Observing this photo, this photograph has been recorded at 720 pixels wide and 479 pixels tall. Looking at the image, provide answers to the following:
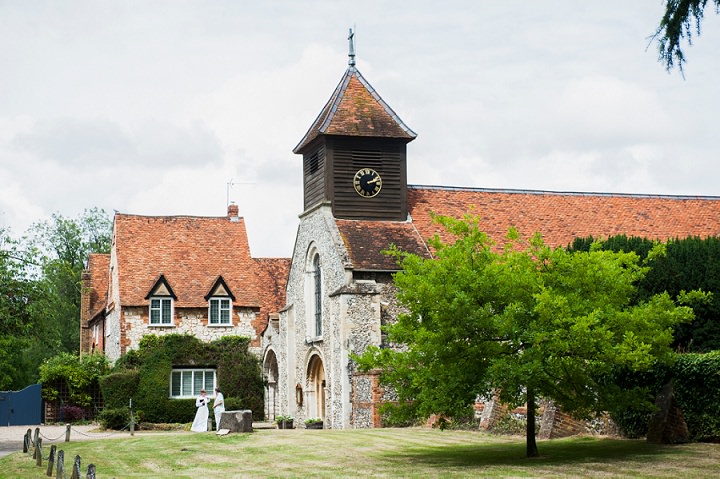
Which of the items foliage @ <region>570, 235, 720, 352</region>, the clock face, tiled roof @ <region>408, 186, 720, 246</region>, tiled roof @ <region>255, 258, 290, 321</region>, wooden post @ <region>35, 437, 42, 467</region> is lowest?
wooden post @ <region>35, 437, 42, 467</region>

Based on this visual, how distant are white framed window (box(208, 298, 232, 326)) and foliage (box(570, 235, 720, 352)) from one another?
22.1 m

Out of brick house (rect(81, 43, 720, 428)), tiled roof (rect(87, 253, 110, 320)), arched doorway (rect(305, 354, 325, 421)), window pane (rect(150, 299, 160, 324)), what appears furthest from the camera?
tiled roof (rect(87, 253, 110, 320))

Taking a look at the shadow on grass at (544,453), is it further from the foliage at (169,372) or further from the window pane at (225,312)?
the window pane at (225,312)

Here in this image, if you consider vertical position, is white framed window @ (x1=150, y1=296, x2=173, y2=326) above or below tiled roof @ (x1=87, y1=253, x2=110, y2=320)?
below

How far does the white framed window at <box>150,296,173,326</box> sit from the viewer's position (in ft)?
145

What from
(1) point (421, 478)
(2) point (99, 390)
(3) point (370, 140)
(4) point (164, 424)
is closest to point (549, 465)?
(1) point (421, 478)

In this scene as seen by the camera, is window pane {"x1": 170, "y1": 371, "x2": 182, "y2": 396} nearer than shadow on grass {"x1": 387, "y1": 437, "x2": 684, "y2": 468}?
No

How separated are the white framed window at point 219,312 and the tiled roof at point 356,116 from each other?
9142 mm

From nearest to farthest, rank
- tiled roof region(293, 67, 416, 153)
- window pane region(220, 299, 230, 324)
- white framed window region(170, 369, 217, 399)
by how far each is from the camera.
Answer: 1. tiled roof region(293, 67, 416, 153)
2. white framed window region(170, 369, 217, 399)
3. window pane region(220, 299, 230, 324)

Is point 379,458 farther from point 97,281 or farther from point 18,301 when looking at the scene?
point 97,281

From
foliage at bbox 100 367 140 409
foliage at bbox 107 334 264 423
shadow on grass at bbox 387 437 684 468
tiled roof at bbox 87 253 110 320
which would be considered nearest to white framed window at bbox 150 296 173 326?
foliage at bbox 107 334 264 423

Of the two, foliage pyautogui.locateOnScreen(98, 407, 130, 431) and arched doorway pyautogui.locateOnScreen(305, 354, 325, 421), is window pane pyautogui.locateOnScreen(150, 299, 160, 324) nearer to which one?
foliage pyautogui.locateOnScreen(98, 407, 130, 431)

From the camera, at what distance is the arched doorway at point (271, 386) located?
1706 inches

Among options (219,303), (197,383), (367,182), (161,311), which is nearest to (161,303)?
(161,311)
